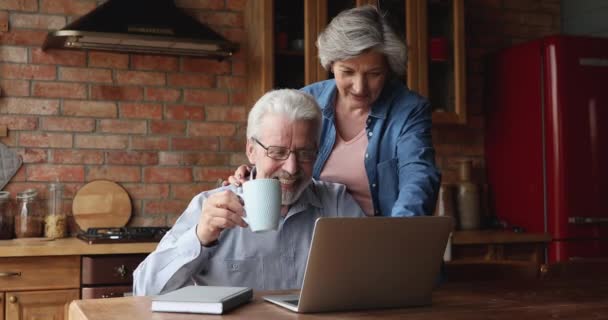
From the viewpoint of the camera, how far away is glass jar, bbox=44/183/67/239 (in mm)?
3293

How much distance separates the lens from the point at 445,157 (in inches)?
163

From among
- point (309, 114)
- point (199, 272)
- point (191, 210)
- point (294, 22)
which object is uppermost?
point (294, 22)

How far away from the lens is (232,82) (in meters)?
3.72

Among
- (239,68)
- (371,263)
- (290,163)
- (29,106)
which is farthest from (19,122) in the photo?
(371,263)

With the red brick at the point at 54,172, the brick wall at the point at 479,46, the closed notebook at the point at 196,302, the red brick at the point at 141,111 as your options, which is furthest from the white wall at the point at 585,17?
the closed notebook at the point at 196,302

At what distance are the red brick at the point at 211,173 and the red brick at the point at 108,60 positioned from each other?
63cm

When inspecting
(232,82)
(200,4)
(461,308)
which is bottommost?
(461,308)

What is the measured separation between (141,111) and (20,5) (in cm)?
73

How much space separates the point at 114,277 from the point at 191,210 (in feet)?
3.94

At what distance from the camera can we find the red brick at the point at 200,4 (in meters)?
3.63

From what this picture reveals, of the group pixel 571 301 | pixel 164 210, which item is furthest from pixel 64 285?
pixel 571 301

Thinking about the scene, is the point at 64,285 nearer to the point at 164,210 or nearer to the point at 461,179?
the point at 164,210

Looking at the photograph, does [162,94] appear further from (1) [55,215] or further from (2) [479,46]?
(2) [479,46]

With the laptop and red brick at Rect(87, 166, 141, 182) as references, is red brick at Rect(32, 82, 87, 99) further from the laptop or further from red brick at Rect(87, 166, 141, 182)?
the laptop
